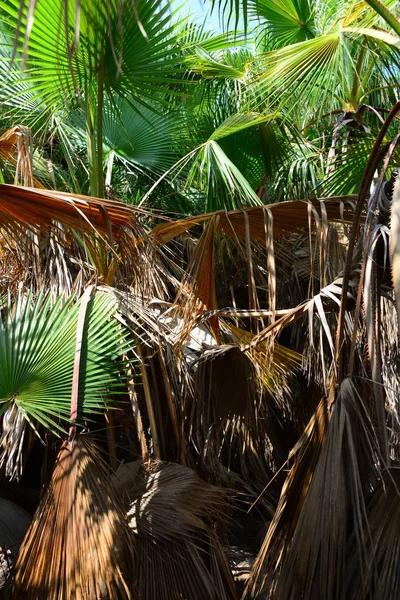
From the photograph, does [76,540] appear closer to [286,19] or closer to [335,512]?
[335,512]

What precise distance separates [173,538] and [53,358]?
0.77 m

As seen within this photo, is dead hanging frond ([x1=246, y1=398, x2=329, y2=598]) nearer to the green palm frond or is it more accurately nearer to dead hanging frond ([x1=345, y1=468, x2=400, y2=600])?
dead hanging frond ([x1=345, y1=468, x2=400, y2=600])

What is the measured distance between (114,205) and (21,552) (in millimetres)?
1186

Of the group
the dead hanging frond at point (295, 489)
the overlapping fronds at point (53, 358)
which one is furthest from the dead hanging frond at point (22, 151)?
the dead hanging frond at point (295, 489)

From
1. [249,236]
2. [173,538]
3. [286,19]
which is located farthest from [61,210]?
[286,19]

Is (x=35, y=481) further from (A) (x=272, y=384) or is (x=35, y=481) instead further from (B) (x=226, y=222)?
(B) (x=226, y=222)

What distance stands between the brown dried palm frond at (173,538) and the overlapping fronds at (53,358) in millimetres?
407

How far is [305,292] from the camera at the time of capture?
4520 mm

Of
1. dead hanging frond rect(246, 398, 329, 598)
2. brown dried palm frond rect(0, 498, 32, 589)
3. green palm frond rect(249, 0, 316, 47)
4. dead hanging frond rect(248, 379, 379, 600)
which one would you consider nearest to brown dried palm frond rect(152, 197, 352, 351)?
dead hanging frond rect(246, 398, 329, 598)

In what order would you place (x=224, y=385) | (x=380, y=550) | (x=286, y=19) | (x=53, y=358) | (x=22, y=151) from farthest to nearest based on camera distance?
(x=286, y=19) < (x=22, y=151) < (x=224, y=385) < (x=53, y=358) < (x=380, y=550)

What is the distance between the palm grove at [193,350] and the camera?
1.95 metres

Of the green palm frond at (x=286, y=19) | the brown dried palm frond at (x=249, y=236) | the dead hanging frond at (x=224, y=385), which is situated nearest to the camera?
the brown dried palm frond at (x=249, y=236)

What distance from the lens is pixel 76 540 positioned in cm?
201

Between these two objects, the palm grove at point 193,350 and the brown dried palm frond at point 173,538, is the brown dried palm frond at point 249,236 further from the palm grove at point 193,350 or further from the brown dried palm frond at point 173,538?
the brown dried palm frond at point 173,538
